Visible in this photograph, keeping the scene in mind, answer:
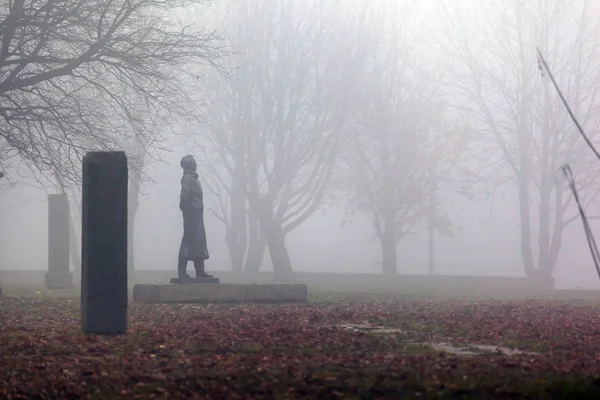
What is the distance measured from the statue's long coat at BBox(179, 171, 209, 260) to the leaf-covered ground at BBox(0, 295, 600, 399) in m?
5.35

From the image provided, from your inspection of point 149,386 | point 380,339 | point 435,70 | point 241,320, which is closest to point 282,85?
point 435,70

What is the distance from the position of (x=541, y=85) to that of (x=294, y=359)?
31.8 m

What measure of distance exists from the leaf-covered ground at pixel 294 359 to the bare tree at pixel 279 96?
21.9m

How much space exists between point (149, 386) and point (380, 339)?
4.25 meters

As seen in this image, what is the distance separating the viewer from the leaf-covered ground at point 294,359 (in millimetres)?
7660

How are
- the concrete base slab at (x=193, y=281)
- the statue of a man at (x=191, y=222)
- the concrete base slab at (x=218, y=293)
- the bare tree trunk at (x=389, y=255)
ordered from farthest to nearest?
the bare tree trunk at (x=389, y=255)
the statue of a man at (x=191, y=222)
the concrete base slab at (x=193, y=281)
the concrete base slab at (x=218, y=293)

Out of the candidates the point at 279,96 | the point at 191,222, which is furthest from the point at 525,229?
the point at 191,222

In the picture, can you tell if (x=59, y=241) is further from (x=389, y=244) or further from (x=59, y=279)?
(x=389, y=244)

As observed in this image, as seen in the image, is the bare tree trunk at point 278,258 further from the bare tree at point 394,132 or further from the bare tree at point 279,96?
the bare tree at point 394,132

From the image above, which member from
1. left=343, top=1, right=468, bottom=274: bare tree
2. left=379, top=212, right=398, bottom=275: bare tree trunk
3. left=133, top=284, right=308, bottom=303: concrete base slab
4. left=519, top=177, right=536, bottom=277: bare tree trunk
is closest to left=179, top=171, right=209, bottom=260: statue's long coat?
left=133, top=284, right=308, bottom=303: concrete base slab

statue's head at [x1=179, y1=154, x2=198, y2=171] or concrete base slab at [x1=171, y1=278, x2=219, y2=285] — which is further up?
statue's head at [x1=179, y1=154, x2=198, y2=171]

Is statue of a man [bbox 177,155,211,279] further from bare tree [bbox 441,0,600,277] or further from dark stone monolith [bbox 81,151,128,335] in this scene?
bare tree [bbox 441,0,600,277]

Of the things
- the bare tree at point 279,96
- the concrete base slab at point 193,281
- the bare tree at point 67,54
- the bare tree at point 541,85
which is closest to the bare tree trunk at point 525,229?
the bare tree at point 541,85

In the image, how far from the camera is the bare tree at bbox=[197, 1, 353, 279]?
3791cm
